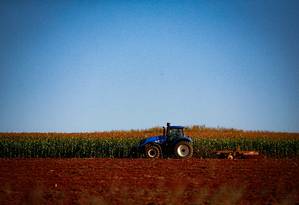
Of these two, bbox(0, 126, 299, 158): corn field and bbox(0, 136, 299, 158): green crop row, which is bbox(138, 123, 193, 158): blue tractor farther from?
bbox(0, 136, 299, 158): green crop row

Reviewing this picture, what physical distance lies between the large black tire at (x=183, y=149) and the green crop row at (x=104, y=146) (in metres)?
5.40

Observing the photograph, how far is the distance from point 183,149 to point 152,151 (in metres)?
1.54

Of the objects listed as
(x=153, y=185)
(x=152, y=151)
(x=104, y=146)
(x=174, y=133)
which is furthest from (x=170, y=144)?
(x=153, y=185)

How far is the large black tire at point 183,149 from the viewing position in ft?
70.5

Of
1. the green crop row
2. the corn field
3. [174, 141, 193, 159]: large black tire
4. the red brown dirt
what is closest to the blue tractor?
[174, 141, 193, 159]: large black tire

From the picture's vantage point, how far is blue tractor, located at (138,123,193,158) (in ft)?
70.4

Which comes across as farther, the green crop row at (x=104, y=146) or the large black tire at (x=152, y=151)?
the green crop row at (x=104, y=146)

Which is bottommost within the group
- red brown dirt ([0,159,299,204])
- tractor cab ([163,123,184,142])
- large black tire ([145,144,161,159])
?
red brown dirt ([0,159,299,204])

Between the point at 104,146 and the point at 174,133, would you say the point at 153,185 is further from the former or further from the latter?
the point at 104,146

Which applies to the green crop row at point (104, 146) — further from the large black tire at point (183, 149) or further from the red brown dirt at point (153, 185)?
the red brown dirt at point (153, 185)

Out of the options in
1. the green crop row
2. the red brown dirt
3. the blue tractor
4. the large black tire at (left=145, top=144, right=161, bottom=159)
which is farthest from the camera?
the green crop row

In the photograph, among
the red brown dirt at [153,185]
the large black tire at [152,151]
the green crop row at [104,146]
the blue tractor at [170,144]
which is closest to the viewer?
the red brown dirt at [153,185]

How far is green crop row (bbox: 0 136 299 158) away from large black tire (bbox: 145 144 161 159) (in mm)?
5451

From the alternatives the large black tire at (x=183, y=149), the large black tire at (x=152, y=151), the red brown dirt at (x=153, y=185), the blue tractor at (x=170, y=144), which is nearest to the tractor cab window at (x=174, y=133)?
the blue tractor at (x=170, y=144)
